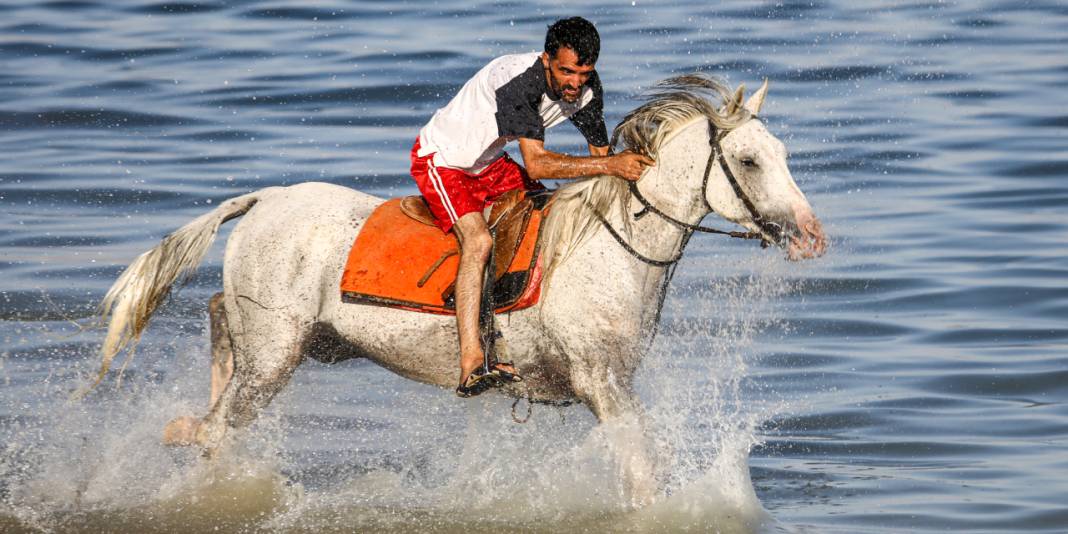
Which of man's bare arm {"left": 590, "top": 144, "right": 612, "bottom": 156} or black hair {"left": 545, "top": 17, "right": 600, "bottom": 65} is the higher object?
black hair {"left": 545, "top": 17, "right": 600, "bottom": 65}

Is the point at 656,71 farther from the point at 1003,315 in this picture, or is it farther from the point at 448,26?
the point at 1003,315

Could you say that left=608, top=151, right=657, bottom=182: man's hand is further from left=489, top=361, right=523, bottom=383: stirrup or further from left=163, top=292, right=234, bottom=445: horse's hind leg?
left=163, top=292, right=234, bottom=445: horse's hind leg

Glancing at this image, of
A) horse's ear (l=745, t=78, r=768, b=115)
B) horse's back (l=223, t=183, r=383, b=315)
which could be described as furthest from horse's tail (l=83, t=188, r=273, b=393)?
horse's ear (l=745, t=78, r=768, b=115)

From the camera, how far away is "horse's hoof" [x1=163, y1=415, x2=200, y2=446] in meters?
6.88

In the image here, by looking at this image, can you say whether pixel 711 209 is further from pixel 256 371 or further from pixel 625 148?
pixel 256 371

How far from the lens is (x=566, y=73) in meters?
6.20

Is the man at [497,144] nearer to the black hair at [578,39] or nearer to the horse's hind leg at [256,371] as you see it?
the black hair at [578,39]

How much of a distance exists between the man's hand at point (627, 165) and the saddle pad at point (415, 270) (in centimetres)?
50

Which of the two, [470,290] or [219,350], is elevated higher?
[470,290]

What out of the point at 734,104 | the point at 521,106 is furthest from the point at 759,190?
the point at 521,106

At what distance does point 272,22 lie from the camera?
2327 centimetres

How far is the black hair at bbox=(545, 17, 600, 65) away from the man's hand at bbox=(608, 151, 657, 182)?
42 cm

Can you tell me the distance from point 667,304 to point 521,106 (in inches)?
200

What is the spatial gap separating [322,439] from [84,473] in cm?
159
